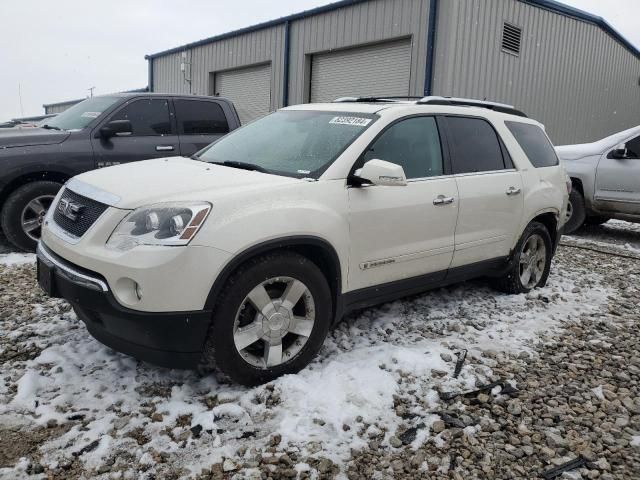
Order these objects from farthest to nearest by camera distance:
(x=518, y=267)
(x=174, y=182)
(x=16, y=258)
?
(x=16, y=258) < (x=518, y=267) < (x=174, y=182)

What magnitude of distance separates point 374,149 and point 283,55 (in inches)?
451

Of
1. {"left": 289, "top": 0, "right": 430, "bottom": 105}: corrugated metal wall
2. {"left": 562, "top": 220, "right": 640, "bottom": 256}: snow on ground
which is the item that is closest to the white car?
{"left": 562, "top": 220, "right": 640, "bottom": 256}: snow on ground

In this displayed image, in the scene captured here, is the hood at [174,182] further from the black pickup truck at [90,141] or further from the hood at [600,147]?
the hood at [600,147]

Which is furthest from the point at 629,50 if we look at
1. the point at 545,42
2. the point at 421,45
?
the point at 421,45

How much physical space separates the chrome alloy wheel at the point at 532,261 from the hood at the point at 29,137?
16.1ft

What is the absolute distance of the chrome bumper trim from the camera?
2713mm

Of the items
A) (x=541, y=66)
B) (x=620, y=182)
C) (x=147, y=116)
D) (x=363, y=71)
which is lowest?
(x=620, y=182)

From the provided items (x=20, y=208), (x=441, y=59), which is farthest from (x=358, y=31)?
(x=20, y=208)

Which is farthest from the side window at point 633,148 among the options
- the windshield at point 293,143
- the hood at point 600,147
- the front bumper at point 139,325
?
the front bumper at point 139,325

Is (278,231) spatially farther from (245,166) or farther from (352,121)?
(352,121)

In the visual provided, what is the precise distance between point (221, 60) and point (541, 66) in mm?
9227

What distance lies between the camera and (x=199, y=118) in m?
6.95

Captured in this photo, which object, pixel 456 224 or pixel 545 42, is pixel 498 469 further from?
pixel 545 42

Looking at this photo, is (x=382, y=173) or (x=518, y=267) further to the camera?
(x=518, y=267)
